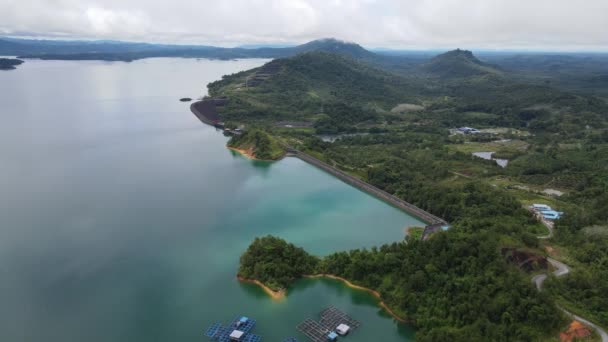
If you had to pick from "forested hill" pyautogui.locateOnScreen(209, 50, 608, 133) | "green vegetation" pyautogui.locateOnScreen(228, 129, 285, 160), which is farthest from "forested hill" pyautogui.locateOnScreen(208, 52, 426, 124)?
"green vegetation" pyautogui.locateOnScreen(228, 129, 285, 160)

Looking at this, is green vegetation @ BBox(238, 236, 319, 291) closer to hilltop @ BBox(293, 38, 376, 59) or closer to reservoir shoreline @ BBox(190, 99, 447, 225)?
reservoir shoreline @ BBox(190, 99, 447, 225)

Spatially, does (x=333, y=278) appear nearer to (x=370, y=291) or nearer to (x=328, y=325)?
(x=370, y=291)

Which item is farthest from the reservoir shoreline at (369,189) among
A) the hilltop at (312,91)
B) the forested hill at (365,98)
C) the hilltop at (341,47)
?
the hilltop at (341,47)

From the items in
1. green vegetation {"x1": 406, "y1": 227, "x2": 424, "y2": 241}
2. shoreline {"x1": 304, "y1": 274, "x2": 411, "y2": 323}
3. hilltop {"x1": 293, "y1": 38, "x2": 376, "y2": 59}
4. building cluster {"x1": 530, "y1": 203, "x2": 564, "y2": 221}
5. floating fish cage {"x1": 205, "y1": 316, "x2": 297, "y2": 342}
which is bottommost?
green vegetation {"x1": 406, "y1": 227, "x2": 424, "y2": 241}

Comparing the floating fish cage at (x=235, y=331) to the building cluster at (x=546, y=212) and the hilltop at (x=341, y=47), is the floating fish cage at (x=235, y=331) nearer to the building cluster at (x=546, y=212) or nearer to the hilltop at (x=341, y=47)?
the building cluster at (x=546, y=212)

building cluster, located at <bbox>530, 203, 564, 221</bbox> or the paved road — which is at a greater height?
the paved road

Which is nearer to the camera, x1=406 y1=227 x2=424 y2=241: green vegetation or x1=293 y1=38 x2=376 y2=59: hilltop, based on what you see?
x1=406 y1=227 x2=424 y2=241: green vegetation
